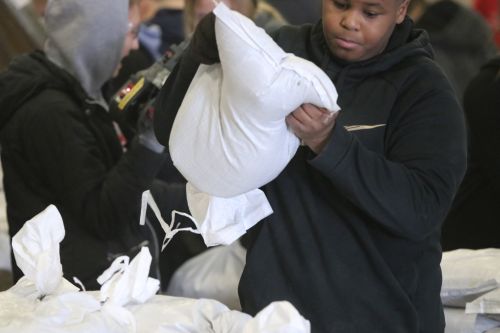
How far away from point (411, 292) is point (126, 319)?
0.43m

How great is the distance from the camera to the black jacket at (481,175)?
2.03 metres

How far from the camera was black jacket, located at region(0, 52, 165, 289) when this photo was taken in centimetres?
192

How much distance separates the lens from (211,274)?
2352 millimetres

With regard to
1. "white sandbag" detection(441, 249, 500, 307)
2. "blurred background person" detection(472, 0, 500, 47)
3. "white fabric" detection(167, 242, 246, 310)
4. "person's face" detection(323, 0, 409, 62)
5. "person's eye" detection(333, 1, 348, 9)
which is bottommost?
"blurred background person" detection(472, 0, 500, 47)

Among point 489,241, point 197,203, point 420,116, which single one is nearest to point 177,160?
point 197,203

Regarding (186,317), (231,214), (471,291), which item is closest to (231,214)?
(231,214)

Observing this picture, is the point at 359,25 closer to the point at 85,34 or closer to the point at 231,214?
the point at 231,214

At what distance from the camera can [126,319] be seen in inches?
48.9

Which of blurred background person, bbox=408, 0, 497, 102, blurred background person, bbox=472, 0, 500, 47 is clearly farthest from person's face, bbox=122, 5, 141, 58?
blurred background person, bbox=472, 0, 500, 47

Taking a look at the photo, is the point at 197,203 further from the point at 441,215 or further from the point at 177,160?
the point at 441,215

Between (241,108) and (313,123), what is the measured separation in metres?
0.10

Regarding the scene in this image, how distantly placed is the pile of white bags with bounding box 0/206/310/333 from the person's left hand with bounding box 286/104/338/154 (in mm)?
267

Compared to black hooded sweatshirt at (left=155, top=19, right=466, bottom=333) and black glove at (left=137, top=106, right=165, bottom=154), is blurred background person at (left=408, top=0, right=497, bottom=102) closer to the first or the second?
black glove at (left=137, top=106, right=165, bottom=154)

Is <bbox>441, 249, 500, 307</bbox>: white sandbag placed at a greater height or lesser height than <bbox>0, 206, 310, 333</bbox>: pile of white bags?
lesser
